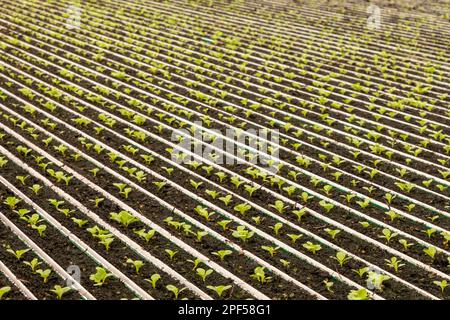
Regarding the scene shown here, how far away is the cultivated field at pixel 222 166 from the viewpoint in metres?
4.25

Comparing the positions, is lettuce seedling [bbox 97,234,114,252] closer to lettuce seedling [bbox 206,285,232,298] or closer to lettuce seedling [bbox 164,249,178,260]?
lettuce seedling [bbox 164,249,178,260]

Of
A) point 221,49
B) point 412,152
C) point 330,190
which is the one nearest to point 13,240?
point 330,190

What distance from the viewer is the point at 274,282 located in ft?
13.7

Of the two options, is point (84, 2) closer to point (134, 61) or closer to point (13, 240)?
point (134, 61)

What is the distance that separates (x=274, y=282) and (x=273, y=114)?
3.50 m

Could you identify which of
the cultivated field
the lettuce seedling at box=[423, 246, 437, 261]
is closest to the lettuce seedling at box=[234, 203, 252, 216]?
the cultivated field

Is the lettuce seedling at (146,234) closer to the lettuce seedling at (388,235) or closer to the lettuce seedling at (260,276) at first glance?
the lettuce seedling at (260,276)

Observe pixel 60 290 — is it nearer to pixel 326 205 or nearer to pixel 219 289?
pixel 219 289

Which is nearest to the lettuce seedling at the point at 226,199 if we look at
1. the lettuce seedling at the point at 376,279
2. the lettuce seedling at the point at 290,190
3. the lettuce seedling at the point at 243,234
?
the lettuce seedling at the point at 243,234

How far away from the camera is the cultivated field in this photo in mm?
4254

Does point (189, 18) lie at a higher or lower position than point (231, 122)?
higher

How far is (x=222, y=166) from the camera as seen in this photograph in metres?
5.93

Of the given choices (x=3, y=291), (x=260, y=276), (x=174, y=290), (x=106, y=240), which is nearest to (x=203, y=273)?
(x=174, y=290)

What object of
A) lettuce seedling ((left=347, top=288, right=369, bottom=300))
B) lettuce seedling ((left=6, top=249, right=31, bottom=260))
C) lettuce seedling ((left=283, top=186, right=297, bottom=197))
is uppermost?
lettuce seedling ((left=283, top=186, right=297, bottom=197))
